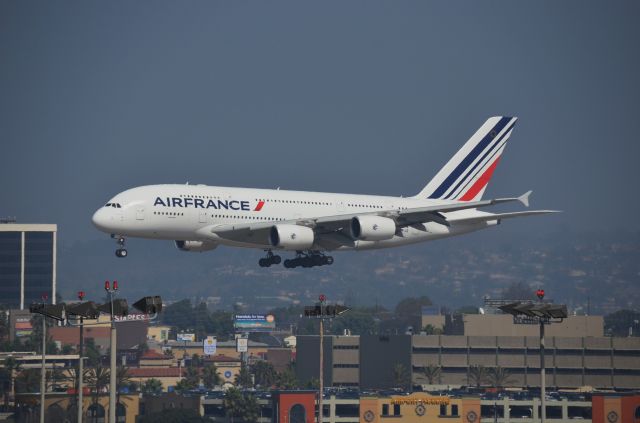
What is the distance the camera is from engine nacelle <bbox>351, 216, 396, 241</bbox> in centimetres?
9612

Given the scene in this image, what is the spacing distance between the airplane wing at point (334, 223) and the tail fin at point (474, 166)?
1172 cm

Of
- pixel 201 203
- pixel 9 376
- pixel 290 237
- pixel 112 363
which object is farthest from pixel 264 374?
pixel 112 363

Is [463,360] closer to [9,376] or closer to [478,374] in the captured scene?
[478,374]

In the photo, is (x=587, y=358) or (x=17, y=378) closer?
(x=17, y=378)

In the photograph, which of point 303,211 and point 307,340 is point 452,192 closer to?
point 303,211

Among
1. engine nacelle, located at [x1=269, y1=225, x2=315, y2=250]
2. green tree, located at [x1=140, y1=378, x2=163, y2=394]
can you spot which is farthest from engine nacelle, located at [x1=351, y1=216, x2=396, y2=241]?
green tree, located at [x1=140, y1=378, x2=163, y2=394]

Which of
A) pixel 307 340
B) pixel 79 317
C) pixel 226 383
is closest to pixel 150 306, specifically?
pixel 79 317

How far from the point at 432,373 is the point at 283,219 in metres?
83.3

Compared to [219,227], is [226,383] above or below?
below

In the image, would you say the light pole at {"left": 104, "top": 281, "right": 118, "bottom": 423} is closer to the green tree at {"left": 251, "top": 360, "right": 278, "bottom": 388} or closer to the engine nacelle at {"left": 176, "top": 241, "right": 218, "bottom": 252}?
the engine nacelle at {"left": 176, "top": 241, "right": 218, "bottom": 252}

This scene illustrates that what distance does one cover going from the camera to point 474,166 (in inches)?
4535

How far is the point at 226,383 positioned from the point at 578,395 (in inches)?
2851

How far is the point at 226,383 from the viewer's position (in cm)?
19538

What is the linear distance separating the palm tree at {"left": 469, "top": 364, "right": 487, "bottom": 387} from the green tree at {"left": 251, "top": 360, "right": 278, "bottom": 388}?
92.1 ft
